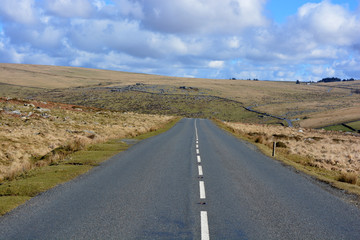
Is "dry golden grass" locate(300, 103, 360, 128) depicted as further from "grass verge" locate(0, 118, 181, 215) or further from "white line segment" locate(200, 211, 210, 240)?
"white line segment" locate(200, 211, 210, 240)

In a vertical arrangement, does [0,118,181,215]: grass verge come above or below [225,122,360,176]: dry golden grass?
above

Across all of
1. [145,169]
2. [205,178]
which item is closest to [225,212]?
[205,178]

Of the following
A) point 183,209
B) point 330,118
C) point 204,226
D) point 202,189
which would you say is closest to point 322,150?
point 202,189

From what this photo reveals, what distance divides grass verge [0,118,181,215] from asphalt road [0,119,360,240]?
15.5 inches

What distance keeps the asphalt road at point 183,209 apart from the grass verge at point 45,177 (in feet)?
1.29

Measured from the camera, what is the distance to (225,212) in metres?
7.05

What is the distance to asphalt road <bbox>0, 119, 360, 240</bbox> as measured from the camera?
5855 mm

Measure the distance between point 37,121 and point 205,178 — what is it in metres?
23.0

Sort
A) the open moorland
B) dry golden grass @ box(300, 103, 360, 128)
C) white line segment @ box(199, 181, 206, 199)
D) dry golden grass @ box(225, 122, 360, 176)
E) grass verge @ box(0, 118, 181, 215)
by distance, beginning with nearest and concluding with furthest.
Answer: grass verge @ box(0, 118, 181, 215), white line segment @ box(199, 181, 206, 199), dry golden grass @ box(225, 122, 360, 176), the open moorland, dry golden grass @ box(300, 103, 360, 128)

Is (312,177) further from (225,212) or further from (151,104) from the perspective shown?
(151,104)

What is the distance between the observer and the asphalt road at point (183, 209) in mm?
5855

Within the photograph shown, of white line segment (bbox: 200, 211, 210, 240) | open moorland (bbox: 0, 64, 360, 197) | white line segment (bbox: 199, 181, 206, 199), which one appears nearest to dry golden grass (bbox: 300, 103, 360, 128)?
open moorland (bbox: 0, 64, 360, 197)

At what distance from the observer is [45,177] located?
1027cm

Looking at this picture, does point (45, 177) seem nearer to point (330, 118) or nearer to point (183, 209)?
point (183, 209)
